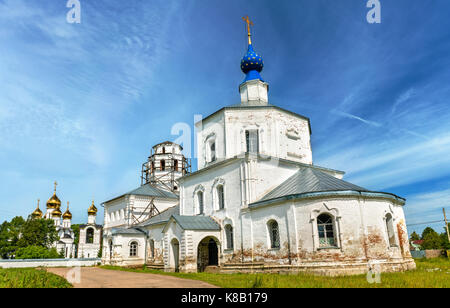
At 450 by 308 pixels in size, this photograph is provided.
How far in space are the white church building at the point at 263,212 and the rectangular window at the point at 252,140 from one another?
0.06 m

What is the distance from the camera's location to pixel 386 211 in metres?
14.5

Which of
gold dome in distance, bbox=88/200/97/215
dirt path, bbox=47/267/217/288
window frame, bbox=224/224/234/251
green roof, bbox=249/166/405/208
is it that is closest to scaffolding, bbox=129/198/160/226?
→ window frame, bbox=224/224/234/251

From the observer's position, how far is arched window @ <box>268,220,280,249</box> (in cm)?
1510

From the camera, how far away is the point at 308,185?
49.4ft

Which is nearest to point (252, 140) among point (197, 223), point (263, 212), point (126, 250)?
point (263, 212)

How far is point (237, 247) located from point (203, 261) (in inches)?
114

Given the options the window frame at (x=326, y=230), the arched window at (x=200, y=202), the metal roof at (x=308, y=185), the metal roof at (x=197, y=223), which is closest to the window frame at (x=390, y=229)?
the metal roof at (x=308, y=185)

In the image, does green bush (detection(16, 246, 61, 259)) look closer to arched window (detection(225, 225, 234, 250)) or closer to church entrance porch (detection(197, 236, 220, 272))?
church entrance porch (detection(197, 236, 220, 272))

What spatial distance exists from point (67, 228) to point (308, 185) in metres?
46.6

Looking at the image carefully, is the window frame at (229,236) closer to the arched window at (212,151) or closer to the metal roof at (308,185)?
the metal roof at (308,185)

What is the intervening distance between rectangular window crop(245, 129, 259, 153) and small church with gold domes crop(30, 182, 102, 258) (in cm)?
3424
